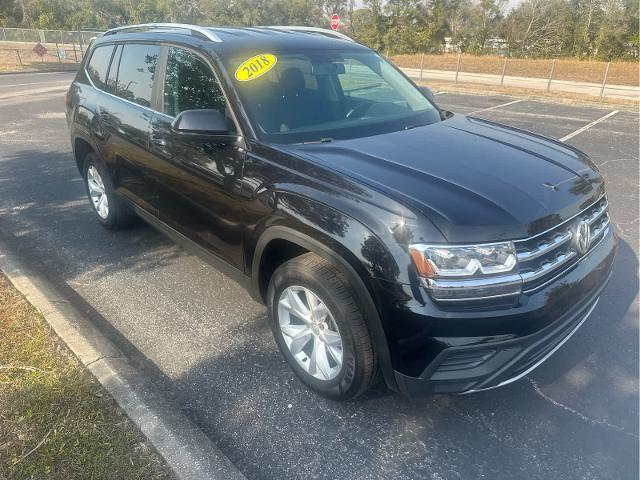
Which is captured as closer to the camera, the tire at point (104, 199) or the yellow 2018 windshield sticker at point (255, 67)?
the yellow 2018 windshield sticker at point (255, 67)

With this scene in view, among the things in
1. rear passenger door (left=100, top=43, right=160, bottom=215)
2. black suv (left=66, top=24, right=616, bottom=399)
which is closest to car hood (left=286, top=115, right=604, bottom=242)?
black suv (left=66, top=24, right=616, bottom=399)

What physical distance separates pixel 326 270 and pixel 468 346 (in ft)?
2.49

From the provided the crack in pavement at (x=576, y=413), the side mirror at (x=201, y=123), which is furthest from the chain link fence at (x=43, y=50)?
the crack in pavement at (x=576, y=413)

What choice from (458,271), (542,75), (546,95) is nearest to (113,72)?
(458,271)

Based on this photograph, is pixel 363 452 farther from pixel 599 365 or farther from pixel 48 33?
pixel 48 33

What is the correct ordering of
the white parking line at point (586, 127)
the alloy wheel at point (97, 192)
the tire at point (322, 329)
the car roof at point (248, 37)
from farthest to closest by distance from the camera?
the white parking line at point (586, 127)
the alloy wheel at point (97, 192)
the car roof at point (248, 37)
the tire at point (322, 329)

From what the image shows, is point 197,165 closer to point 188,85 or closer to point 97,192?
point 188,85

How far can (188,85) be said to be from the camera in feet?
11.4

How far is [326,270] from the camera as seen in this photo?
99.0 inches

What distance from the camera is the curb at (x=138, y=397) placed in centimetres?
231

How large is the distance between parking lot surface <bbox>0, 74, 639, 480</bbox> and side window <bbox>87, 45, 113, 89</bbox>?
4.92 ft

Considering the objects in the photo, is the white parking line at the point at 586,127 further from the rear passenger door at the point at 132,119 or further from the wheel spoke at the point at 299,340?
the wheel spoke at the point at 299,340

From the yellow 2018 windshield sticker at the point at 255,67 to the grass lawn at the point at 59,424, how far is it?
2005mm

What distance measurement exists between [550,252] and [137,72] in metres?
3.42
